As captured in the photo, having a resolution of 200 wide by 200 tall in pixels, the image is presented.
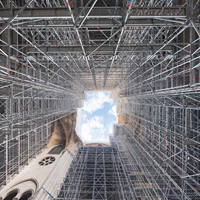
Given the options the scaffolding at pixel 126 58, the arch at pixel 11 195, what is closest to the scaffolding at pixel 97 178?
the scaffolding at pixel 126 58

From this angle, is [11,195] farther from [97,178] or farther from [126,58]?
[126,58]

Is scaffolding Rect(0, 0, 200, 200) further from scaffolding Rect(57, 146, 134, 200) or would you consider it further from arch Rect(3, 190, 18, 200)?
scaffolding Rect(57, 146, 134, 200)

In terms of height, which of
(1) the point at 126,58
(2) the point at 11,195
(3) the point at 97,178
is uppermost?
(1) the point at 126,58

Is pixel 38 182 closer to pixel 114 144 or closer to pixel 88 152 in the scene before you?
pixel 88 152

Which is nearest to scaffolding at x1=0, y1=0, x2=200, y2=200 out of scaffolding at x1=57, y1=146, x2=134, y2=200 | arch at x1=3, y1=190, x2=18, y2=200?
arch at x1=3, y1=190, x2=18, y2=200

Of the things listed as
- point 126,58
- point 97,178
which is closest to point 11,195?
point 97,178

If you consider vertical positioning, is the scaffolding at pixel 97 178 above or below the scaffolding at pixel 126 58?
below

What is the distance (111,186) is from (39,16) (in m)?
13.9

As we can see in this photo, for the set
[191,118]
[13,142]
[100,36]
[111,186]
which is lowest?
[111,186]

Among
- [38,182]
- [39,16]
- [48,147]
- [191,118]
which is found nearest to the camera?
[39,16]

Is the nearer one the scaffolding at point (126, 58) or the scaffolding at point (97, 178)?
the scaffolding at point (126, 58)

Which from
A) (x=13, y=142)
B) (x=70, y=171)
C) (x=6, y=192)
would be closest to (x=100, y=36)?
(x=13, y=142)

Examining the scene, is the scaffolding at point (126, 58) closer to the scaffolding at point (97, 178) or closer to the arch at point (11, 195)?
the arch at point (11, 195)

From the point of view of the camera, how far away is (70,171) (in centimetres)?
1323
